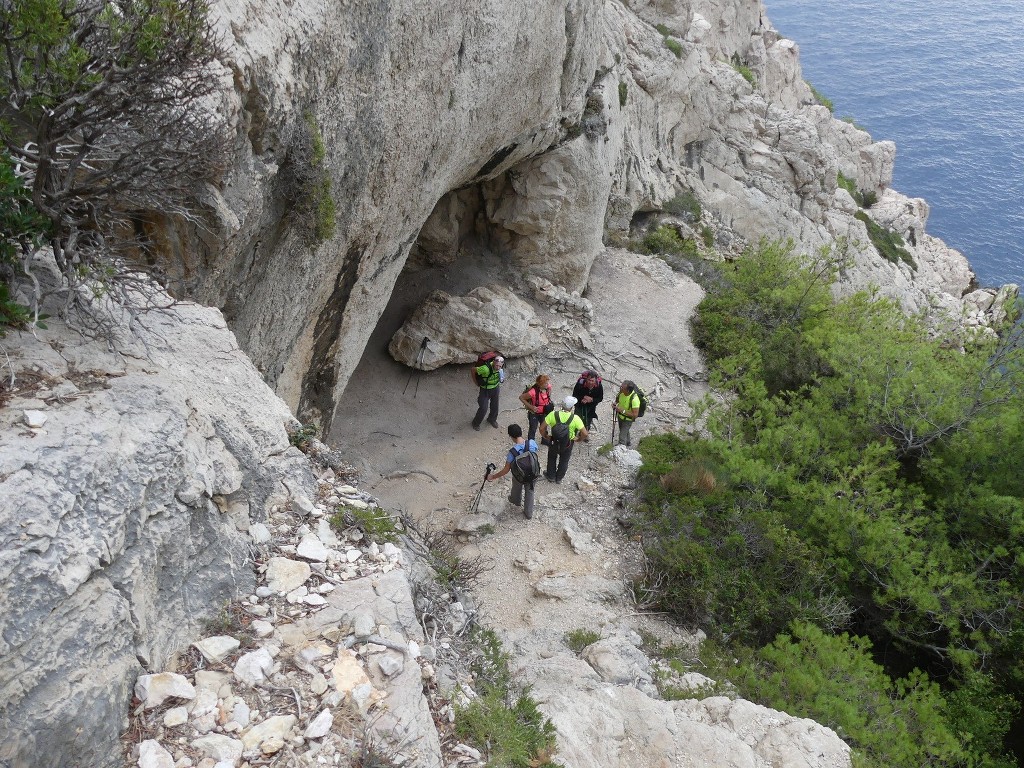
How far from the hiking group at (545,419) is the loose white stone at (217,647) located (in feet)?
17.3

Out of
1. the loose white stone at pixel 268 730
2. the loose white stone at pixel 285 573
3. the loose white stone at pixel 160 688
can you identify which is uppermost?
the loose white stone at pixel 285 573

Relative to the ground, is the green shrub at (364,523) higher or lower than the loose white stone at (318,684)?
higher

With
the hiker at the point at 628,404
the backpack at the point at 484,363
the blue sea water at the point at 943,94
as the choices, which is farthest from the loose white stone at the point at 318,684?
the blue sea water at the point at 943,94

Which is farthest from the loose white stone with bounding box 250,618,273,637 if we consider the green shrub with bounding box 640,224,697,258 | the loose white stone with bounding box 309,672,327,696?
the green shrub with bounding box 640,224,697,258

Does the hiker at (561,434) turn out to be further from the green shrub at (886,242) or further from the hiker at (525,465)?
the green shrub at (886,242)

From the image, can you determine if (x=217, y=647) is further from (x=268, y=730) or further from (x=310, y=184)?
(x=310, y=184)

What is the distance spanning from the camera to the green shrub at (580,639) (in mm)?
7285

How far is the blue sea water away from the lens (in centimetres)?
4081

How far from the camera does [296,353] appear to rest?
349 inches

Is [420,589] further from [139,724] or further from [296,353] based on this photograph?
[296,353]

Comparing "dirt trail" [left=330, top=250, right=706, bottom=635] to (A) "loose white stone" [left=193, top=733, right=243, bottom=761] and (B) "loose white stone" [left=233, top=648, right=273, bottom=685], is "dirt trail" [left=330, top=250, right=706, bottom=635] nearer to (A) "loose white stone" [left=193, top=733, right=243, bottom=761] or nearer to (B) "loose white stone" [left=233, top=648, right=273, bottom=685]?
(B) "loose white stone" [left=233, top=648, right=273, bottom=685]

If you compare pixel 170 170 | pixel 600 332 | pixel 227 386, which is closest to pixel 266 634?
pixel 227 386

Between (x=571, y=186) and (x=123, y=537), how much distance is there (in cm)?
1264

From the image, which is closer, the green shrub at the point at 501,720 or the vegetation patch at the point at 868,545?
the green shrub at the point at 501,720
